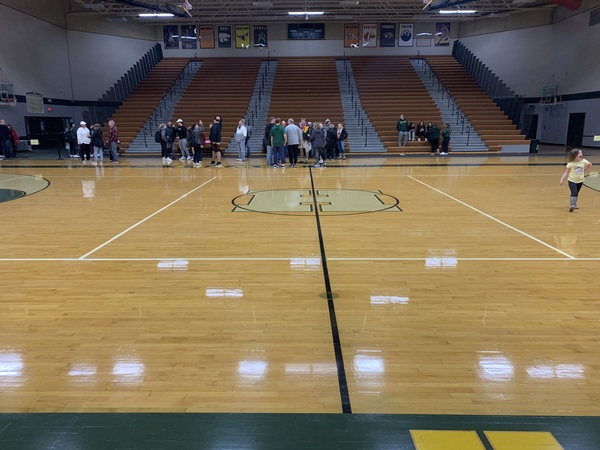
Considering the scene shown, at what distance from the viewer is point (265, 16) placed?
25438 millimetres

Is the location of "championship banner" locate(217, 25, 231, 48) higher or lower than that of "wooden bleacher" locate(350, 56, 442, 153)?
higher

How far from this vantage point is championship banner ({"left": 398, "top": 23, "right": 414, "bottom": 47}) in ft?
90.0

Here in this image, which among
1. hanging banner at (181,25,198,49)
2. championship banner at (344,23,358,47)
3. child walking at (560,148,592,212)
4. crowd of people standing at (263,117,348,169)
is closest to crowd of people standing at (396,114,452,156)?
crowd of people standing at (263,117,348,169)

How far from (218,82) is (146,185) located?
52.8 feet

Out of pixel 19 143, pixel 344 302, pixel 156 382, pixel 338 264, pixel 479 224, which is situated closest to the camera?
pixel 156 382

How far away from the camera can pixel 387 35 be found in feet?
90.6

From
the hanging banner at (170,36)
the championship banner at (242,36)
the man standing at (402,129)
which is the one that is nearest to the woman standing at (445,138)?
the man standing at (402,129)

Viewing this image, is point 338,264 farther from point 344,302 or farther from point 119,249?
point 119,249

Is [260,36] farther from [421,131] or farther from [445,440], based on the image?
[445,440]

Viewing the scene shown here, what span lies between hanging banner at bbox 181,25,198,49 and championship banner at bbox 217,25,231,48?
1501mm

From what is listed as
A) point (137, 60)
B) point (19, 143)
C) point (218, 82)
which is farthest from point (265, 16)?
point (19, 143)

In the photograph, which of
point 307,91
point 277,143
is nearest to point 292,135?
point 277,143

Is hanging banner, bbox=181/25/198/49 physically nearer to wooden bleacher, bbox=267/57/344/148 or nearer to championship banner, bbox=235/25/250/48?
championship banner, bbox=235/25/250/48

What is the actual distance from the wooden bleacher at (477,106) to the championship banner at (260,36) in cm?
1013
